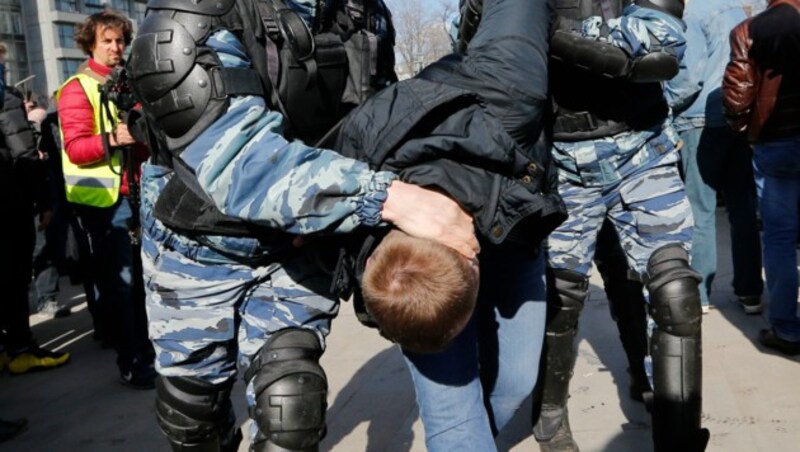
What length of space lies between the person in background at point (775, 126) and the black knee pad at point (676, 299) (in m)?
1.48

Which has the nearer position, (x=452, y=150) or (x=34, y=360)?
(x=452, y=150)

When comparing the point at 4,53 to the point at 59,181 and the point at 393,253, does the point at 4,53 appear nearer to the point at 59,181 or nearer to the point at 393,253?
the point at 59,181

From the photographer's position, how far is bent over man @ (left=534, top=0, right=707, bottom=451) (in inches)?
104

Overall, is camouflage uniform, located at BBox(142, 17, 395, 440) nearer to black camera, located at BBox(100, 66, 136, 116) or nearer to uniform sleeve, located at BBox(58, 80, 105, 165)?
black camera, located at BBox(100, 66, 136, 116)

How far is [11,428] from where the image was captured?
3.86 meters

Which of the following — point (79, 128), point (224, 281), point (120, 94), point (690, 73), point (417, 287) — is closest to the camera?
point (417, 287)

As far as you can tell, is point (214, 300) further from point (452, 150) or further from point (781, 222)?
point (781, 222)

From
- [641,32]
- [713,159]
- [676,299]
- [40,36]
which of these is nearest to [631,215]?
[676,299]

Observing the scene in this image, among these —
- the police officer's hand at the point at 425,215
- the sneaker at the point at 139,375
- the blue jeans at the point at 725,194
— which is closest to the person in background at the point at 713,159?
the blue jeans at the point at 725,194

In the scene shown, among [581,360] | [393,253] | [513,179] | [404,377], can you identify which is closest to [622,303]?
[581,360]

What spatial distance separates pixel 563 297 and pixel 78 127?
2557mm

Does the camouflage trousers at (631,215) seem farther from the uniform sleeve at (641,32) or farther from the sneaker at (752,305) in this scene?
the sneaker at (752,305)

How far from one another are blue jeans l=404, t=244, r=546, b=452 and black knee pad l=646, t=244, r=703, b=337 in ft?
1.63

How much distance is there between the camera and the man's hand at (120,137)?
13.1 feet
